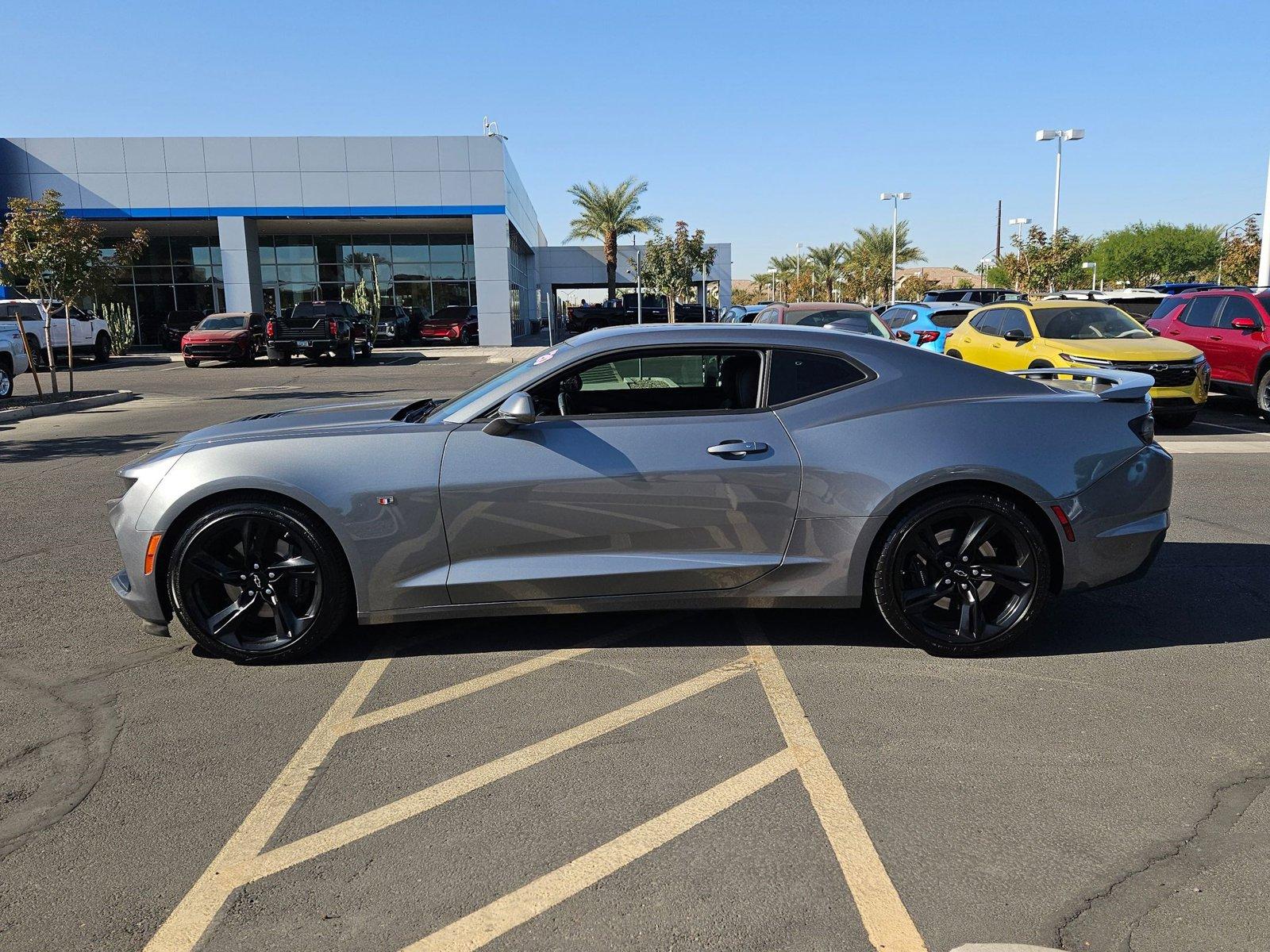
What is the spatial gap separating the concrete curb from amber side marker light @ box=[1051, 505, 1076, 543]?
643 inches

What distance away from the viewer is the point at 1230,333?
45.1 ft

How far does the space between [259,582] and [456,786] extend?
5.34ft

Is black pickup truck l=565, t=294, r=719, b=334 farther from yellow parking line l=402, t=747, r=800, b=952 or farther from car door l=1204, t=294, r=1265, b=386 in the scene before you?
yellow parking line l=402, t=747, r=800, b=952

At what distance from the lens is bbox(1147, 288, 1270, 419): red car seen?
1322cm

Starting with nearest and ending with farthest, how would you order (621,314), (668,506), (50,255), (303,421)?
(668,506) < (303,421) < (50,255) < (621,314)

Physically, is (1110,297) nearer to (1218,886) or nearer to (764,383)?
(764,383)

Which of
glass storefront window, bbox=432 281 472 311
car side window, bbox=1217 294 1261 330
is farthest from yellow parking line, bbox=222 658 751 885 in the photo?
glass storefront window, bbox=432 281 472 311

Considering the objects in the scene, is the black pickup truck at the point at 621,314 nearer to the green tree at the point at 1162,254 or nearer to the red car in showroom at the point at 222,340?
the red car in showroom at the point at 222,340

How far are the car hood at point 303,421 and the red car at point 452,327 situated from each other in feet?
116

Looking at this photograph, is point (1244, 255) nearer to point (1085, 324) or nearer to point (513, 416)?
point (1085, 324)

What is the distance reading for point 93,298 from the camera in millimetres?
18891

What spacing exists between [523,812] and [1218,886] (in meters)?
2.01

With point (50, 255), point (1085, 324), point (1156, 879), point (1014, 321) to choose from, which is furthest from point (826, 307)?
point (50, 255)

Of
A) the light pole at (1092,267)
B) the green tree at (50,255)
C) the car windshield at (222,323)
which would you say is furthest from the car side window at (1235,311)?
the light pole at (1092,267)
